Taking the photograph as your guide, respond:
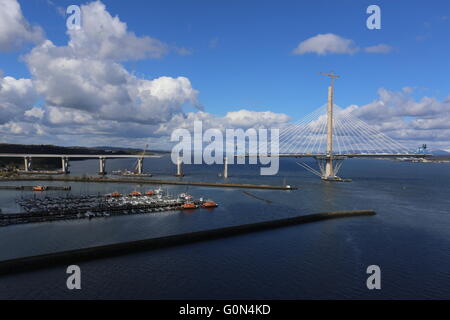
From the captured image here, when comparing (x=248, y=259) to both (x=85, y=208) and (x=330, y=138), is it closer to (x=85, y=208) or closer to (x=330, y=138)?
(x=85, y=208)

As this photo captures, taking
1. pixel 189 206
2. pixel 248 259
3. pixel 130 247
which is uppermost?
pixel 189 206

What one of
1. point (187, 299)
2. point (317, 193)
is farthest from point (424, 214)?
point (187, 299)

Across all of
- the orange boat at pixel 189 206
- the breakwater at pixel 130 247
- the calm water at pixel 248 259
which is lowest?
the calm water at pixel 248 259

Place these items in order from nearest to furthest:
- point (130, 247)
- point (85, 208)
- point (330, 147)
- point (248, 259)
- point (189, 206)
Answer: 1. point (248, 259)
2. point (130, 247)
3. point (85, 208)
4. point (189, 206)
5. point (330, 147)

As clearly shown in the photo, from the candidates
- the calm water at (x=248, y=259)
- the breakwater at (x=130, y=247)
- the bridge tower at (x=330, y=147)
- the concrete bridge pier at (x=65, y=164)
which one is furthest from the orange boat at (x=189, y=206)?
Result: the concrete bridge pier at (x=65, y=164)

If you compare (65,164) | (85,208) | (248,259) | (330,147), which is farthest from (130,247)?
(65,164)

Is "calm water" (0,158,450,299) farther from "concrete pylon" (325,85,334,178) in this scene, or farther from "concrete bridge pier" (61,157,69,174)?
"concrete bridge pier" (61,157,69,174)

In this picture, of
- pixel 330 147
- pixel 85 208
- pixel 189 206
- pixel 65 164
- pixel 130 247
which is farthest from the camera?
pixel 65 164

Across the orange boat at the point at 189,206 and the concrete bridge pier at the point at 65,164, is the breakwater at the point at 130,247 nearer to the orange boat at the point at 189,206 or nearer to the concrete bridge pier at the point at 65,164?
the orange boat at the point at 189,206

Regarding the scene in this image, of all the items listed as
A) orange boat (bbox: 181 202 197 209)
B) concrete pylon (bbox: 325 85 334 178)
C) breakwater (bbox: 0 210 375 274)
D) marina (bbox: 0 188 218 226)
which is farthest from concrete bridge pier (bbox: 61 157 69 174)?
breakwater (bbox: 0 210 375 274)
